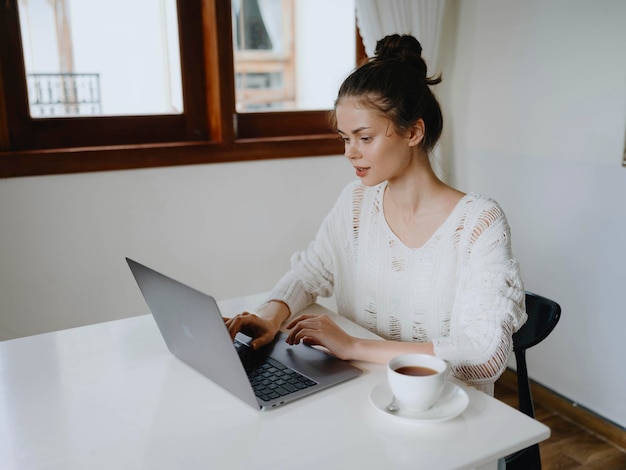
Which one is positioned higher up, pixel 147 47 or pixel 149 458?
pixel 147 47

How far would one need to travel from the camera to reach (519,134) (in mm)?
2396

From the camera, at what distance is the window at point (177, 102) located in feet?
6.98

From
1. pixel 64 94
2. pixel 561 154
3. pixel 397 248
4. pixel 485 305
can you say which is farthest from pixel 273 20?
pixel 485 305

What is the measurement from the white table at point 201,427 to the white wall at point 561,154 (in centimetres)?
133

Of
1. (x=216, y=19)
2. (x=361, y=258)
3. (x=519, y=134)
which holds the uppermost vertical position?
(x=216, y=19)

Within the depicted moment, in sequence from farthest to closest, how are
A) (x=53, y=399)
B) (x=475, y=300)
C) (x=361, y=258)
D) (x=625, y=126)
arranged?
(x=625, y=126)
(x=361, y=258)
(x=475, y=300)
(x=53, y=399)

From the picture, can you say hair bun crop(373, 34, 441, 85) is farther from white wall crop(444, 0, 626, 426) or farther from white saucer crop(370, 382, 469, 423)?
white wall crop(444, 0, 626, 426)

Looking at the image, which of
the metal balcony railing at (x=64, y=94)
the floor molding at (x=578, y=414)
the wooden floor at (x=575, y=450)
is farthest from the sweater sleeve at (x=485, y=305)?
the metal balcony railing at (x=64, y=94)

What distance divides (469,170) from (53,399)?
2.00 m

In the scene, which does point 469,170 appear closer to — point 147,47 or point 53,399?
point 147,47

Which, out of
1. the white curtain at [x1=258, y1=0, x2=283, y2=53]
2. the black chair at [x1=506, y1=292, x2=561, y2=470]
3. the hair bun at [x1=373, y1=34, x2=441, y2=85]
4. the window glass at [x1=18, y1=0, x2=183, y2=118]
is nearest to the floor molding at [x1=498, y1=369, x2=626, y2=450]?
the black chair at [x1=506, y1=292, x2=561, y2=470]

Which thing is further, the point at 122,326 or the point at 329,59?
the point at 329,59

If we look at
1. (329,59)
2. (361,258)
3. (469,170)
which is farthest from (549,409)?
(329,59)

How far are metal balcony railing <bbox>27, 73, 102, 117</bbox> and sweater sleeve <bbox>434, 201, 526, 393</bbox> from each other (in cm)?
152
